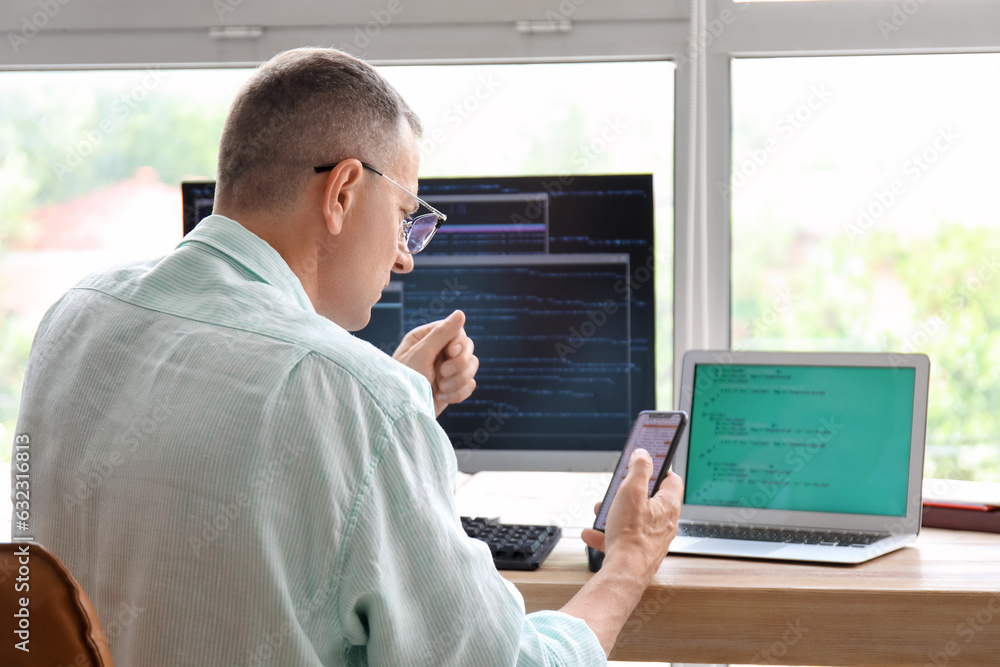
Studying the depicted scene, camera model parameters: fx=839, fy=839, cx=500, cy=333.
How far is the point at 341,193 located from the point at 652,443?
59 centimetres

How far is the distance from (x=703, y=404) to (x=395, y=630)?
855 millimetres

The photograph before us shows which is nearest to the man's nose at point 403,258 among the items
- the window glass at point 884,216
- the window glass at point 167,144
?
the window glass at point 167,144

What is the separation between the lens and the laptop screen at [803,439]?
1.30 meters

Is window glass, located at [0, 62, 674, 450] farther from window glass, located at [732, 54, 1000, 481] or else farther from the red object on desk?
the red object on desk

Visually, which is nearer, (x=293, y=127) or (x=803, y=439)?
(x=293, y=127)

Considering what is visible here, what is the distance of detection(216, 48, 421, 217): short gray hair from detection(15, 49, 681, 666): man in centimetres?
6

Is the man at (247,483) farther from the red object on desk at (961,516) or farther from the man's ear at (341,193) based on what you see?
the red object on desk at (961,516)

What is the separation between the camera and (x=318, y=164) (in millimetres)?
888

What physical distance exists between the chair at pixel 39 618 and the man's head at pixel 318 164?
0.44m

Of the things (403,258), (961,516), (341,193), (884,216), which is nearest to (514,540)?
(403,258)

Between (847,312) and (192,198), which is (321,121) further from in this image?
(847,312)

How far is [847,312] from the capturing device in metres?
1.77

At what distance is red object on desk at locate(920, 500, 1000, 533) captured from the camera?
1.32 m

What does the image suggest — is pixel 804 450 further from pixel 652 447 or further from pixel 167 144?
pixel 167 144
